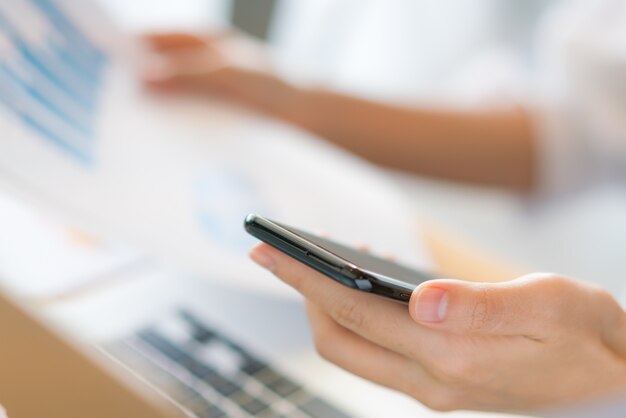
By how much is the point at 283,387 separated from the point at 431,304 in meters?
0.16

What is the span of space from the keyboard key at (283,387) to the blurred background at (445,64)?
316mm

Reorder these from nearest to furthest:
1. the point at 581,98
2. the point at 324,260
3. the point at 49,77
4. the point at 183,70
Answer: the point at 324,260
the point at 49,77
the point at 183,70
the point at 581,98

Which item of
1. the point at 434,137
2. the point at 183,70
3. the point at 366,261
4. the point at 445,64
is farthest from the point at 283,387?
the point at 445,64

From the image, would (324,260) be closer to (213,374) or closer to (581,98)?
(213,374)

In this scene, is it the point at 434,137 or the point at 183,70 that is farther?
the point at 434,137

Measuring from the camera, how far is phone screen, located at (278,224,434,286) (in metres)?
0.21

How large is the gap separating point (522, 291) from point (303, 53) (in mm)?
812

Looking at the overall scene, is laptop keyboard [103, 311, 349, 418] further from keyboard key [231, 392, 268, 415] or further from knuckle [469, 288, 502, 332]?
knuckle [469, 288, 502, 332]

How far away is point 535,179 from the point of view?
2.38ft

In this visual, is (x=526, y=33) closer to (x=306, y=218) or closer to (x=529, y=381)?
(x=306, y=218)

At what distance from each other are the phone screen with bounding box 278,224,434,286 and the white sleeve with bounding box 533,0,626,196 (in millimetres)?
433

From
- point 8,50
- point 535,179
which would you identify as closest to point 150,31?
point 8,50

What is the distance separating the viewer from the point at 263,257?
8.5 inches

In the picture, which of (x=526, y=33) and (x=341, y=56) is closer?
(x=526, y=33)
